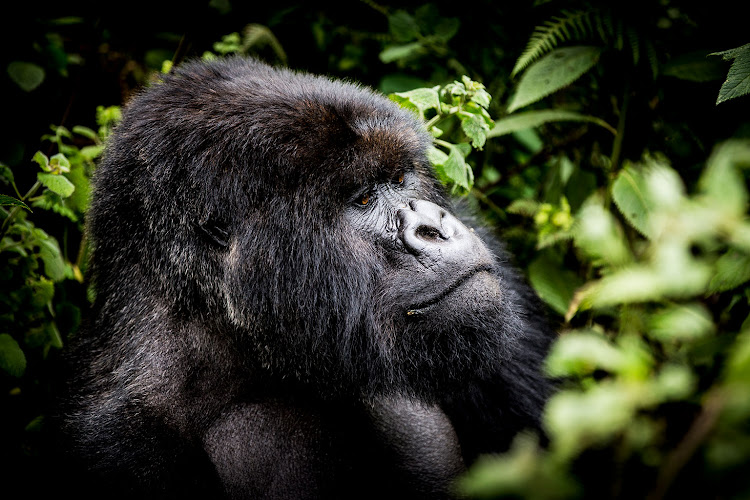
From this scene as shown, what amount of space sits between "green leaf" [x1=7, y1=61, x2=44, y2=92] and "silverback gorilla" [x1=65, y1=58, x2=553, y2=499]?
1748mm

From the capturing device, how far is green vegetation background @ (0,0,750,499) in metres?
0.76

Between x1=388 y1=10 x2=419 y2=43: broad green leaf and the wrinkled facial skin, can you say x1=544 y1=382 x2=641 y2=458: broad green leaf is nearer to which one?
the wrinkled facial skin

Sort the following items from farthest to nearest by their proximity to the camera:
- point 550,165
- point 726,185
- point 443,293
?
point 550,165
point 443,293
point 726,185

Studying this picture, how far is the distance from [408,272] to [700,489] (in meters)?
1.25

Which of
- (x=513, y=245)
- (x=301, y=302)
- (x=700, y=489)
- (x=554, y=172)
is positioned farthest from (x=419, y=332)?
(x=554, y=172)

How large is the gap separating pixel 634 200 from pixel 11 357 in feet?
9.52

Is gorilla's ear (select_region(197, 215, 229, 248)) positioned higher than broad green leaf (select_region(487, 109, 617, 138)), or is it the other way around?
broad green leaf (select_region(487, 109, 617, 138))

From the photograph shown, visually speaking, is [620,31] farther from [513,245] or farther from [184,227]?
[184,227]

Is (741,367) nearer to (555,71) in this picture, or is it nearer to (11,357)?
(11,357)

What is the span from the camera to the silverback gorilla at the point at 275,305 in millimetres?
2051

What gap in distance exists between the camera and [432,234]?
6.68 feet

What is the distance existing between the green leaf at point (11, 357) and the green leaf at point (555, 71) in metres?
2.57

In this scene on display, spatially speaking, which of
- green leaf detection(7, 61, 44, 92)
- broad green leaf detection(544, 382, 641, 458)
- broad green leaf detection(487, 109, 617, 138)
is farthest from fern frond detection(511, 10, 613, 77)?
green leaf detection(7, 61, 44, 92)

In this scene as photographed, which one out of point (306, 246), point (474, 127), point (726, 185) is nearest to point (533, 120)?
point (474, 127)
